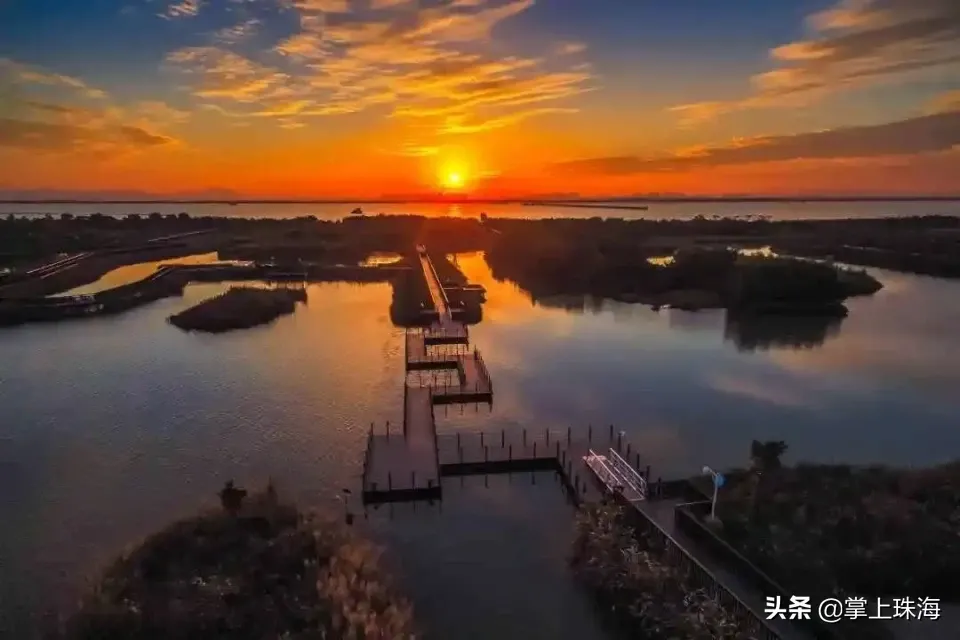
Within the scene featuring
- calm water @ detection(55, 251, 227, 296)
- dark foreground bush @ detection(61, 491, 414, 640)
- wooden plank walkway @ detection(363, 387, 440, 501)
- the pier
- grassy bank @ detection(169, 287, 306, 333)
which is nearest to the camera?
dark foreground bush @ detection(61, 491, 414, 640)

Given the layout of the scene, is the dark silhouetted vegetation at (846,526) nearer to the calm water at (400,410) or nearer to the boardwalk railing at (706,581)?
the boardwalk railing at (706,581)

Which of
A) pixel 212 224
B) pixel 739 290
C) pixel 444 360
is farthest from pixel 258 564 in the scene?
pixel 212 224

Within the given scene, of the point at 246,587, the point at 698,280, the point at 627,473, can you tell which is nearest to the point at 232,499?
the point at 246,587

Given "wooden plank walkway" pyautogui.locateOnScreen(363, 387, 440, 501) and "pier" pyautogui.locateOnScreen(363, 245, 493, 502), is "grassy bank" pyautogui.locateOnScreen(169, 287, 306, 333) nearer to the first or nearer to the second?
"pier" pyautogui.locateOnScreen(363, 245, 493, 502)

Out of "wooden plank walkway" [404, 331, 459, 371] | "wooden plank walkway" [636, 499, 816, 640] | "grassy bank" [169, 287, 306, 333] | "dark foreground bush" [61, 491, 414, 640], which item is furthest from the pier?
"grassy bank" [169, 287, 306, 333]

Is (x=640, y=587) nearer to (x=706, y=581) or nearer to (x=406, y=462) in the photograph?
(x=706, y=581)
